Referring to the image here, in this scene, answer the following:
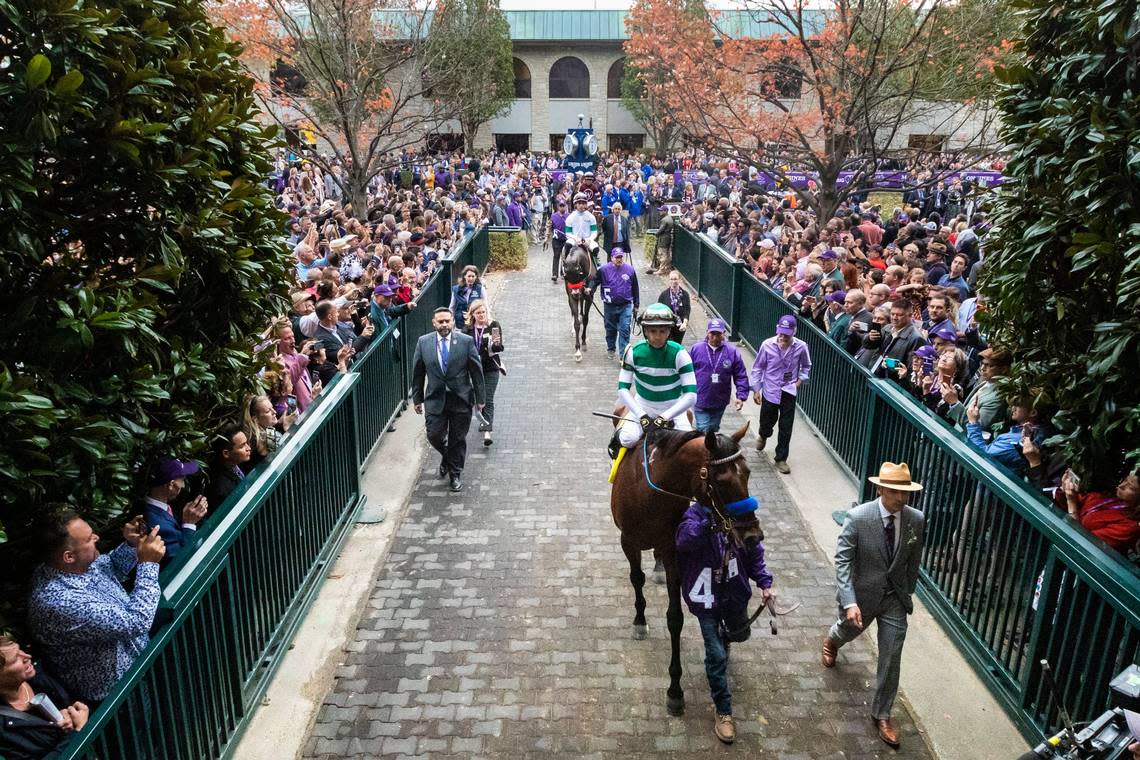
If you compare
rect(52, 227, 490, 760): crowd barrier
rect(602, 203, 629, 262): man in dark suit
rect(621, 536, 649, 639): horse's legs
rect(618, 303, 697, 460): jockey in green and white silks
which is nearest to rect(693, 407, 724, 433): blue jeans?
rect(618, 303, 697, 460): jockey in green and white silks

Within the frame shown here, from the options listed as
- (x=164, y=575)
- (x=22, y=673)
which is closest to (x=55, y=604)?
(x=22, y=673)

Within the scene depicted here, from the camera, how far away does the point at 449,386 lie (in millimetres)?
9227

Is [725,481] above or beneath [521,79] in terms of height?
beneath

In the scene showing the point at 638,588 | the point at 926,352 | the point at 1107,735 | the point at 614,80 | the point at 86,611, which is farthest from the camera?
the point at 614,80

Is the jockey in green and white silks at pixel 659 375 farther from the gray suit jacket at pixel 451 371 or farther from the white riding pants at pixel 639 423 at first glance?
the gray suit jacket at pixel 451 371

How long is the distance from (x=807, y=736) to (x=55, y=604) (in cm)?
426

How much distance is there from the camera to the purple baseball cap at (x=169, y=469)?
15.8ft

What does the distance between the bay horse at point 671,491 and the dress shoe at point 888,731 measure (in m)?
1.23

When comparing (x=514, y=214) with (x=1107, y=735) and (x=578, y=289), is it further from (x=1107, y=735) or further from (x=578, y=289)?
(x=1107, y=735)

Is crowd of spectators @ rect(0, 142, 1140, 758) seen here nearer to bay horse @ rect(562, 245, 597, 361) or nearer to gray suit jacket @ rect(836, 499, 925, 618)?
gray suit jacket @ rect(836, 499, 925, 618)

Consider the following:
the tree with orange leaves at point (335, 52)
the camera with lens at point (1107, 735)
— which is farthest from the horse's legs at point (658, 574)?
the tree with orange leaves at point (335, 52)

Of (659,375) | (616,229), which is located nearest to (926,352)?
(659,375)

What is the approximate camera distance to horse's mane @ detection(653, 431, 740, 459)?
17.0 feet

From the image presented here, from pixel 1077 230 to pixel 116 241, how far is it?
4888mm
